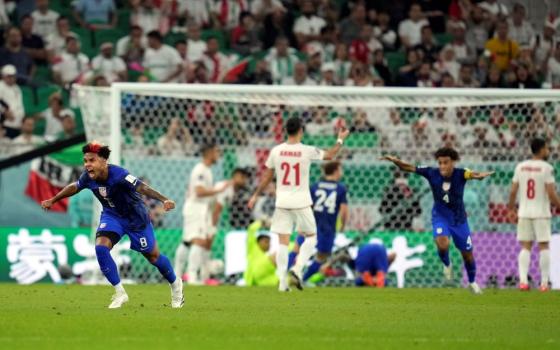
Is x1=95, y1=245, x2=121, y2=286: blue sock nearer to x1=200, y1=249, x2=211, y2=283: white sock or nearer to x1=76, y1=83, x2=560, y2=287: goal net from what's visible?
x1=76, y1=83, x2=560, y2=287: goal net

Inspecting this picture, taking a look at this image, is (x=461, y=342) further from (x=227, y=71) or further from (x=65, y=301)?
(x=227, y=71)

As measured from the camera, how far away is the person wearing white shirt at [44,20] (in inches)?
1049

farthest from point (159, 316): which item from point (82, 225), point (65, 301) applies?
point (82, 225)

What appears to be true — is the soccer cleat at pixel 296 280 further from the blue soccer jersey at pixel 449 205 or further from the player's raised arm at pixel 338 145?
the blue soccer jersey at pixel 449 205

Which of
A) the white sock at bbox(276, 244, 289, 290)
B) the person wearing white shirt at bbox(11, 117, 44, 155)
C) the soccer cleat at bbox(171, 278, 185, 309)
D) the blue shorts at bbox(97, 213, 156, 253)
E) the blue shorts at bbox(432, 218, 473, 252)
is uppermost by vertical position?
the person wearing white shirt at bbox(11, 117, 44, 155)

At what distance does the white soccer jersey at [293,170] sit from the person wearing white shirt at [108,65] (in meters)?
8.72

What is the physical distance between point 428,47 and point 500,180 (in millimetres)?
6005

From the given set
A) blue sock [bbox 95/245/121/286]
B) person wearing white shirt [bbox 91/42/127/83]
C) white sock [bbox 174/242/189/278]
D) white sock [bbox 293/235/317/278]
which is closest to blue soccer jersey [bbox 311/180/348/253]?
white sock [bbox 293/235/317/278]

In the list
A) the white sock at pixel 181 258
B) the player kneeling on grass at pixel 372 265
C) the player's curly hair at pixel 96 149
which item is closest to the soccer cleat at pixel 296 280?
the player kneeling on grass at pixel 372 265

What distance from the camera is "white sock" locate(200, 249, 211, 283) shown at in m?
21.2

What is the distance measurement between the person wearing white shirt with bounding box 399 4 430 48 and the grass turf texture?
1166cm

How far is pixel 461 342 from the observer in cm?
984

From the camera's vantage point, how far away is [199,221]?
21172 millimetres

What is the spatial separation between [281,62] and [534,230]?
835 cm
